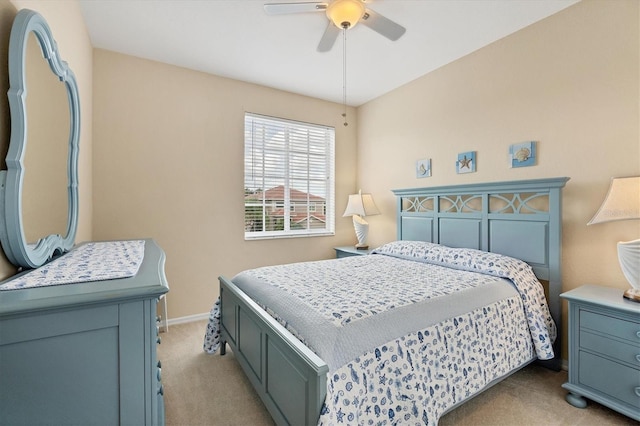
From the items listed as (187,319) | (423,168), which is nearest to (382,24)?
(423,168)

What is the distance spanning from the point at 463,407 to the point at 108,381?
1.96 metres

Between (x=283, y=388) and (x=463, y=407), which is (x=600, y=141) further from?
(x=283, y=388)

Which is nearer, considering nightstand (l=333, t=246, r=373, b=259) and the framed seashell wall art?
the framed seashell wall art

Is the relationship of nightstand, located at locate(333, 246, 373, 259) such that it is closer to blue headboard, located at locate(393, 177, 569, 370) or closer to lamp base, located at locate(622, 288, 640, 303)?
blue headboard, located at locate(393, 177, 569, 370)

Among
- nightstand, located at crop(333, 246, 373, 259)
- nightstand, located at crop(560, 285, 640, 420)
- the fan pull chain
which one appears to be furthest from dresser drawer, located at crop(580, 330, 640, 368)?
the fan pull chain

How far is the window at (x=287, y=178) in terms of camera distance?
3711 mm

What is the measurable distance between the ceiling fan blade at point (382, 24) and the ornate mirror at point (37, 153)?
1.70 meters

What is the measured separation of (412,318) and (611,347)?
1.29 m

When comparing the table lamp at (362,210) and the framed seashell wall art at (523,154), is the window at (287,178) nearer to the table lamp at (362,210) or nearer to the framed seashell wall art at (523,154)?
the table lamp at (362,210)

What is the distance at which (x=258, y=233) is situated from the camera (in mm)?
3762

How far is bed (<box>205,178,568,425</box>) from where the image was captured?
4.32ft

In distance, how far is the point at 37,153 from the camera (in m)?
1.30

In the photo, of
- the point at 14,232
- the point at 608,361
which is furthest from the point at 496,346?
the point at 14,232

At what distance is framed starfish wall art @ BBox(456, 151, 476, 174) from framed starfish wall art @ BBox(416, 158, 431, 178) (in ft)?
1.16
